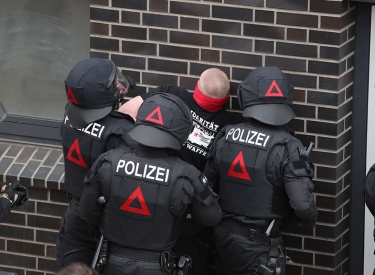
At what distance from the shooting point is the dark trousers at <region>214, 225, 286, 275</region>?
211 inches

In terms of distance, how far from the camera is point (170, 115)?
4871 mm

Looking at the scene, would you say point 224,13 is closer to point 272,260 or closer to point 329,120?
point 329,120

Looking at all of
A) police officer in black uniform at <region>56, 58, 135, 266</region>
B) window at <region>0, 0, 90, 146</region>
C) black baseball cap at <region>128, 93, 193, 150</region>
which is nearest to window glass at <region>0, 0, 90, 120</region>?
window at <region>0, 0, 90, 146</region>

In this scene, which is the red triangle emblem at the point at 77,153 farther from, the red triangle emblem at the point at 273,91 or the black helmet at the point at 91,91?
the red triangle emblem at the point at 273,91

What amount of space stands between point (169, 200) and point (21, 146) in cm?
206

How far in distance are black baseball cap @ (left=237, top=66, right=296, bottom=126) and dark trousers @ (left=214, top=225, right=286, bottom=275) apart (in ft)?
2.57

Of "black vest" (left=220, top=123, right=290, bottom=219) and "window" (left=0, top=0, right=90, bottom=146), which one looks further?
"window" (left=0, top=0, right=90, bottom=146)

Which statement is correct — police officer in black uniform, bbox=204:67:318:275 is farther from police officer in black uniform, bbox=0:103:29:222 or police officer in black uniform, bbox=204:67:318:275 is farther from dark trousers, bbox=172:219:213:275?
police officer in black uniform, bbox=0:103:29:222

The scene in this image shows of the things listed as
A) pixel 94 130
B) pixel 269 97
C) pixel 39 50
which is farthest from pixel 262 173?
pixel 39 50

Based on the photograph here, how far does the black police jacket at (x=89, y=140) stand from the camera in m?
5.26

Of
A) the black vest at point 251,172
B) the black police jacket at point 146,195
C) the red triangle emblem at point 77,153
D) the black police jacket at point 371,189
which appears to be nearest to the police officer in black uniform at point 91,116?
the red triangle emblem at point 77,153

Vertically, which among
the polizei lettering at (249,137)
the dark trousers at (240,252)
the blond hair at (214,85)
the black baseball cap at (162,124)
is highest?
the blond hair at (214,85)

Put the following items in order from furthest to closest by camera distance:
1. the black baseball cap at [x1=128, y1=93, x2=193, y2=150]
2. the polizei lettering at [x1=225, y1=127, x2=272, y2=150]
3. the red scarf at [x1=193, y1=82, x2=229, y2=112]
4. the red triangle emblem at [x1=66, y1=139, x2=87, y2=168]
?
the red scarf at [x1=193, y1=82, x2=229, y2=112] → the red triangle emblem at [x1=66, y1=139, x2=87, y2=168] → the polizei lettering at [x1=225, y1=127, x2=272, y2=150] → the black baseball cap at [x1=128, y1=93, x2=193, y2=150]

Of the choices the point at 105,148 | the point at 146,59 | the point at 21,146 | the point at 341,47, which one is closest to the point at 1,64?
the point at 21,146
